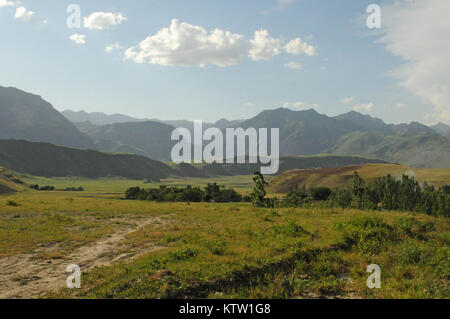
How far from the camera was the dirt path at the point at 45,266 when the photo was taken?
458 inches

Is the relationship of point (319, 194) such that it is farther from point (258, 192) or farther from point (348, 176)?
point (348, 176)

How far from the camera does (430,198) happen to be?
63.3m

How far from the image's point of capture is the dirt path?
11.6 m

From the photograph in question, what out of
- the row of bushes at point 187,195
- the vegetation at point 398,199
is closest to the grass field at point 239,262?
the vegetation at point 398,199

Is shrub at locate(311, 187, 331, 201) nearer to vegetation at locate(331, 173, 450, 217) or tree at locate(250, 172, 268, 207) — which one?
vegetation at locate(331, 173, 450, 217)

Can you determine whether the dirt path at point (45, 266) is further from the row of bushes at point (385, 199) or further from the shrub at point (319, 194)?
the shrub at point (319, 194)

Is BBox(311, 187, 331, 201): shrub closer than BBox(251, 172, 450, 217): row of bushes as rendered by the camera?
No

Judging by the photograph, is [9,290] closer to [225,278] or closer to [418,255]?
[225,278]

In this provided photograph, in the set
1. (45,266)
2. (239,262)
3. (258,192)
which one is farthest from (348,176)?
(45,266)

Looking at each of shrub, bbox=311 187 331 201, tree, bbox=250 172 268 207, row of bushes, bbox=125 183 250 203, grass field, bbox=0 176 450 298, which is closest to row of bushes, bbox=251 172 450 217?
tree, bbox=250 172 268 207

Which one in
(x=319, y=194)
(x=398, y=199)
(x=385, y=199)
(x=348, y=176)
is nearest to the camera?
(x=385, y=199)

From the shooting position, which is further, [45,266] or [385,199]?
[385,199]

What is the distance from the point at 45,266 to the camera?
14633 millimetres

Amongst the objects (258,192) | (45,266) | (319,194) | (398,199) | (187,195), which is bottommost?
(319,194)
